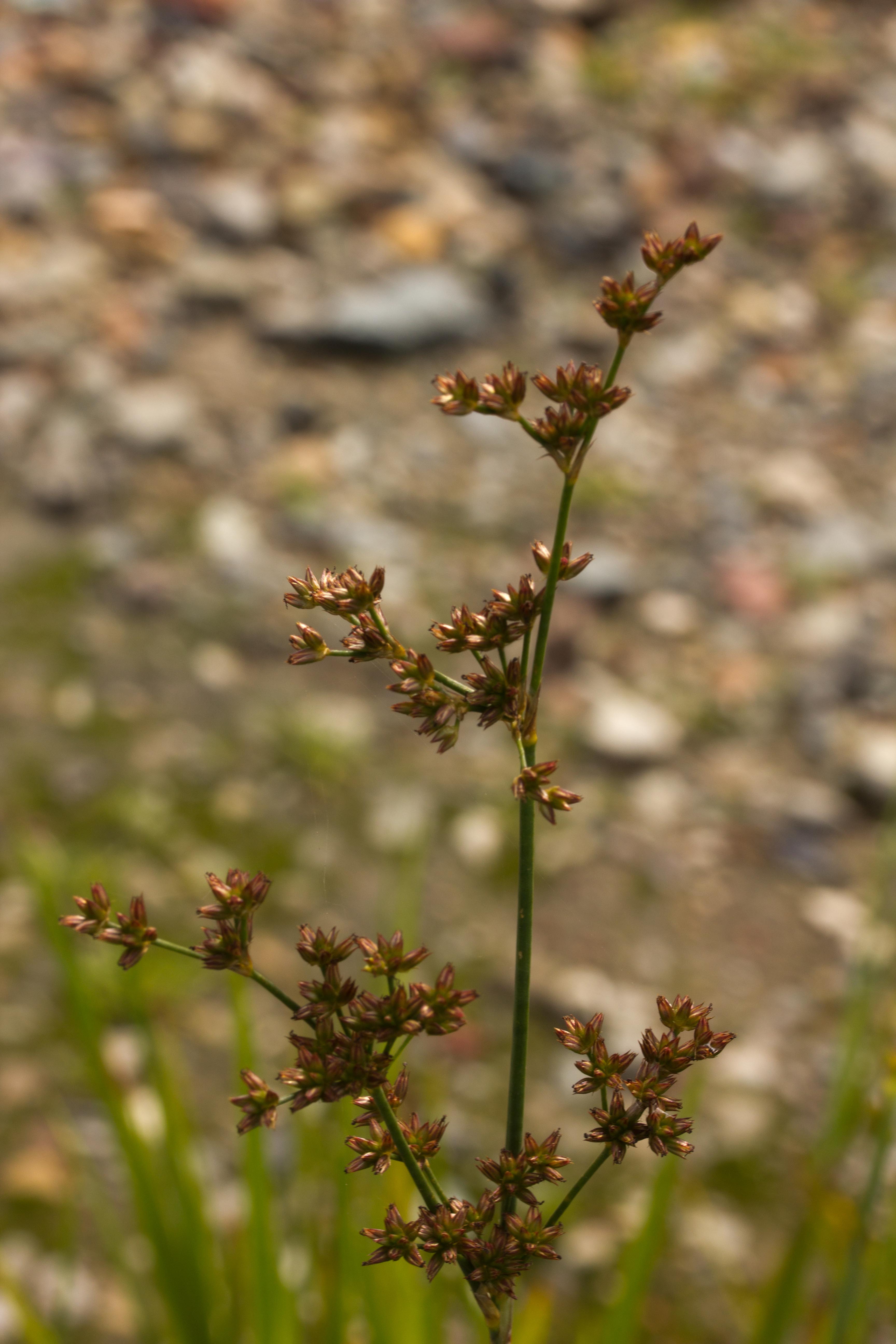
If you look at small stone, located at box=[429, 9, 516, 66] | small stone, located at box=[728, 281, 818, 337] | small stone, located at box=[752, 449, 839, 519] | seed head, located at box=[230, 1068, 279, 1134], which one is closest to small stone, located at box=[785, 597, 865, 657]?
small stone, located at box=[752, 449, 839, 519]

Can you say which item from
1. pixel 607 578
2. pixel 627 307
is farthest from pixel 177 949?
pixel 607 578

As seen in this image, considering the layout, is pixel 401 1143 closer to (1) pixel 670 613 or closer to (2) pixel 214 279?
(1) pixel 670 613

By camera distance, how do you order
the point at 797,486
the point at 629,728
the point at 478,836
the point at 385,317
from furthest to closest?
1. the point at 385,317
2. the point at 797,486
3. the point at 629,728
4. the point at 478,836

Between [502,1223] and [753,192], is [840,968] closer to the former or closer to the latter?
[502,1223]

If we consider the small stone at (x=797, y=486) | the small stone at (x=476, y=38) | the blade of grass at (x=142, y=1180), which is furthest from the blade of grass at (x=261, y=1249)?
the small stone at (x=476, y=38)

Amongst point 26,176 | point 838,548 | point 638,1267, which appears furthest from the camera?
point 26,176

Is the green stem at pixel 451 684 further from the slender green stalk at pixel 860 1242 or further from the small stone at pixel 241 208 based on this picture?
the small stone at pixel 241 208
